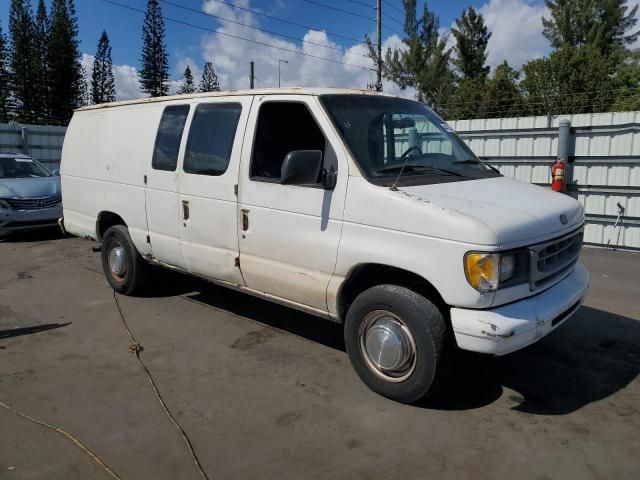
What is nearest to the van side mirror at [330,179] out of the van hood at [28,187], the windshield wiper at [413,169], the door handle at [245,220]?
the windshield wiper at [413,169]

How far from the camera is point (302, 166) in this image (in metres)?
3.98

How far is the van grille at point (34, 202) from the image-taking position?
10.0 meters

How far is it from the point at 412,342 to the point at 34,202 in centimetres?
889

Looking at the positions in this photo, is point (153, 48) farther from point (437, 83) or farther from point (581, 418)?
point (581, 418)

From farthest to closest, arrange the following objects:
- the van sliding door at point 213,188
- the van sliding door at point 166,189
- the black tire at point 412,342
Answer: the van sliding door at point 166,189, the van sliding door at point 213,188, the black tire at point 412,342

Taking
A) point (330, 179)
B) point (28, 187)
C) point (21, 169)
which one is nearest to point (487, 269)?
point (330, 179)

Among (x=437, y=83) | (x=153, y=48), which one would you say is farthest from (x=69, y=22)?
(x=437, y=83)

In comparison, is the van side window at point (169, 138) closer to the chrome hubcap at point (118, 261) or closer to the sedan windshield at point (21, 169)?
the chrome hubcap at point (118, 261)

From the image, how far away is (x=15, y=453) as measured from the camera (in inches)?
128

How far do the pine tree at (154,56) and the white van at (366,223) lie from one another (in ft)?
157

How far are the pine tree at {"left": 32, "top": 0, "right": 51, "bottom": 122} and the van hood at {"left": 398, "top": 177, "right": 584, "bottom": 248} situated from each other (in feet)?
186

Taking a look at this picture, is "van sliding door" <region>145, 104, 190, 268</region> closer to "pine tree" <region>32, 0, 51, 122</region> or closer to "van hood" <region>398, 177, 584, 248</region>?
"van hood" <region>398, 177, 584, 248</region>

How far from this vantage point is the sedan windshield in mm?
10873

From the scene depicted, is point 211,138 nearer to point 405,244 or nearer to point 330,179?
point 330,179
